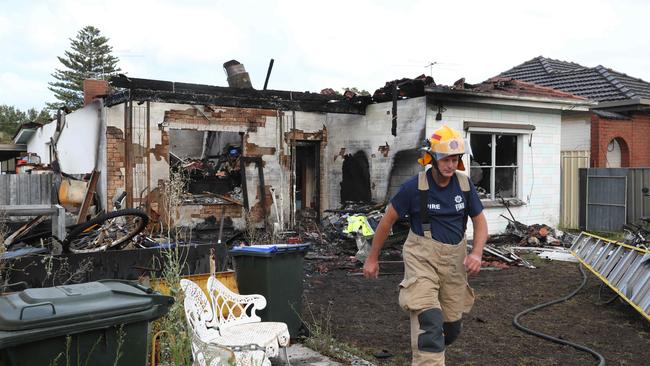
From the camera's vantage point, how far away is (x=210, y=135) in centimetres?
1720

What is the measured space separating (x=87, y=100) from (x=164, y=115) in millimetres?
3436

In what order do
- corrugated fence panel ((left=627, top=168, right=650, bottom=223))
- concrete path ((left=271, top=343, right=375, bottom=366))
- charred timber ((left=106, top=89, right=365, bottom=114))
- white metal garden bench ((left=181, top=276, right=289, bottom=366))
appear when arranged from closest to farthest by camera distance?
white metal garden bench ((left=181, top=276, right=289, bottom=366)) → concrete path ((left=271, top=343, right=375, bottom=366)) → charred timber ((left=106, top=89, right=365, bottom=114)) → corrugated fence panel ((left=627, top=168, right=650, bottom=223))

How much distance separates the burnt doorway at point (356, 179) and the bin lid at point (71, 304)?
32.2ft

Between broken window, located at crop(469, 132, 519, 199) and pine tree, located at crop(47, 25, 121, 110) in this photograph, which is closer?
broken window, located at crop(469, 132, 519, 199)

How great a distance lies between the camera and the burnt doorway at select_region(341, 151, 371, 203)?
12867 millimetres

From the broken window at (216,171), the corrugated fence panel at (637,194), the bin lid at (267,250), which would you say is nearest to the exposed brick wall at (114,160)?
the broken window at (216,171)

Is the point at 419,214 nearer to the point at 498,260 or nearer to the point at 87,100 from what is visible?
the point at 498,260

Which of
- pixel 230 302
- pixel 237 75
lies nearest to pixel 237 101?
pixel 237 75

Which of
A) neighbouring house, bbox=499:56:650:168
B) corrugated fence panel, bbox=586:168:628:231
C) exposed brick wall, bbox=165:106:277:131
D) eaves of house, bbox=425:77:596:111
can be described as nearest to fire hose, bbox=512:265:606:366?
eaves of house, bbox=425:77:596:111

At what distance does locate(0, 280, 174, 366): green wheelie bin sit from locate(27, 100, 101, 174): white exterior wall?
907 cm

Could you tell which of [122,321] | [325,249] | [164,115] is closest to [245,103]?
[164,115]

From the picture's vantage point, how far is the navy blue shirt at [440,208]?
398 centimetres

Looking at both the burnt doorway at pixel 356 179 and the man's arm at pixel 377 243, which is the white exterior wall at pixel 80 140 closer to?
the burnt doorway at pixel 356 179

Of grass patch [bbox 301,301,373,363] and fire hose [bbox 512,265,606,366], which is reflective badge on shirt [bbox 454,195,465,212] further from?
fire hose [bbox 512,265,606,366]
